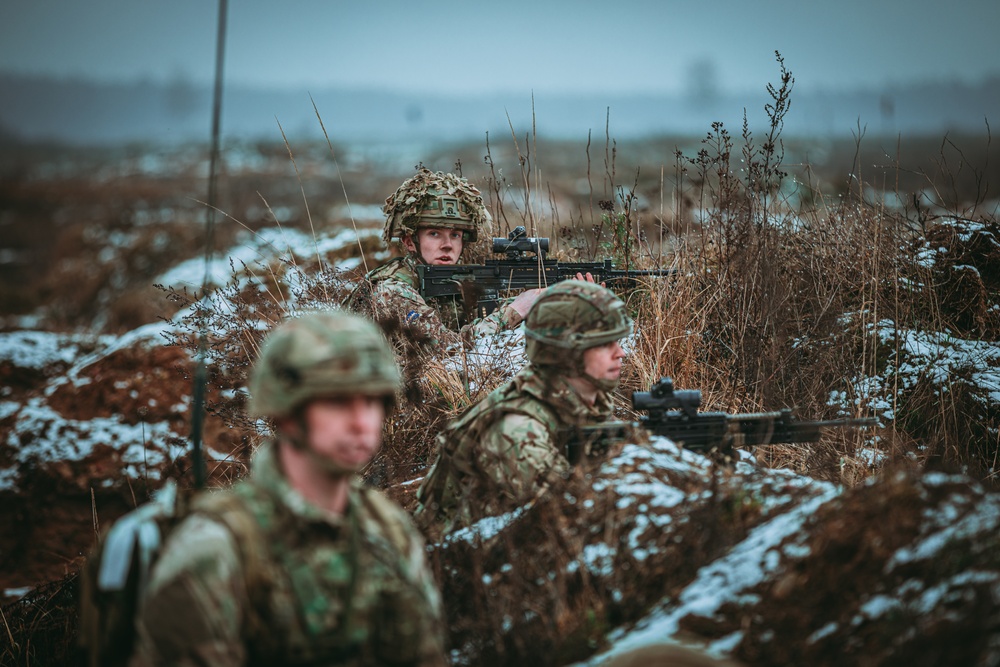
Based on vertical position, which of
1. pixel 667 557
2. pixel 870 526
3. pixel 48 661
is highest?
pixel 870 526

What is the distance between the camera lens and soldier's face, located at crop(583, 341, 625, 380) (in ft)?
13.0

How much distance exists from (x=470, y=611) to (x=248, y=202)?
18364 millimetres

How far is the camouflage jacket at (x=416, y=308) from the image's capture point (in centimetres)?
616

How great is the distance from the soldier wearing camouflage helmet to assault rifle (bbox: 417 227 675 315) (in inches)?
5.2

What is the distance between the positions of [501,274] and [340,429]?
4.18 metres

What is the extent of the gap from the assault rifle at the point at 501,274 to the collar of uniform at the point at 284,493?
13.3 feet

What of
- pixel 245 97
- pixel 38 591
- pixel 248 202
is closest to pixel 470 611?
pixel 38 591

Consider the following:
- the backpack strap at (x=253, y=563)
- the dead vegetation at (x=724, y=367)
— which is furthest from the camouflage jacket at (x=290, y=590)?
the dead vegetation at (x=724, y=367)

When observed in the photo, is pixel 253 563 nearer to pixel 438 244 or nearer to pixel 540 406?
pixel 540 406

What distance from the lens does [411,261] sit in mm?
6863

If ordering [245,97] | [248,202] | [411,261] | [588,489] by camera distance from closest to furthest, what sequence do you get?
[588,489], [411,261], [248,202], [245,97]

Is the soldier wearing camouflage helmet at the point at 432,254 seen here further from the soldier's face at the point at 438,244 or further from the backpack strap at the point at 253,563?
the backpack strap at the point at 253,563

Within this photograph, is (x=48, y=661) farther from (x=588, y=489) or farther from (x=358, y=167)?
(x=358, y=167)

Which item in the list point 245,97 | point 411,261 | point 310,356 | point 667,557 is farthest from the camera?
point 245,97
